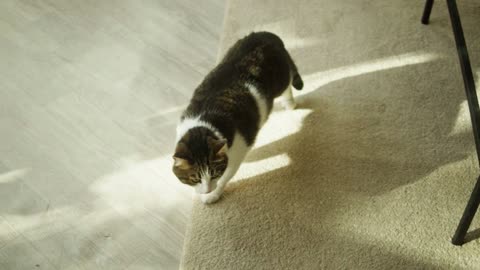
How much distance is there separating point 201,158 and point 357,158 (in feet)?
1.77

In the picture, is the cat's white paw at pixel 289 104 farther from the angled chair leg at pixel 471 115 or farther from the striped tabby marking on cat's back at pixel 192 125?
the angled chair leg at pixel 471 115

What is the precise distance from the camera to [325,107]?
1437 millimetres

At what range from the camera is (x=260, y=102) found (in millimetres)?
1211

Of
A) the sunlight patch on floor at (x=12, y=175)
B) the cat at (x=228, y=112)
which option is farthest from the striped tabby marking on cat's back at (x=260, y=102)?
the sunlight patch on floor at (x=12, y=175)

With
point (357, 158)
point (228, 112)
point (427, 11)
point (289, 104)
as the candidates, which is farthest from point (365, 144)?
point (427, 11)

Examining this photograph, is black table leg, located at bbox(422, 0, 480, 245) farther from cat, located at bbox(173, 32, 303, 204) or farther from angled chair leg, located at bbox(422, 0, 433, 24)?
cat, located at bbox(173, 32, 303, 204)

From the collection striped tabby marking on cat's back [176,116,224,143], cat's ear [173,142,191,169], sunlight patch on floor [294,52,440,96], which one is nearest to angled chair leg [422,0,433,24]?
sunlight patch on floor [294,52,440,96]

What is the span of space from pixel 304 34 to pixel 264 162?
1.83 feet

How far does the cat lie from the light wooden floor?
0.75 ft

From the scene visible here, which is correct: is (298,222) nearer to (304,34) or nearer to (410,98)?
(410,98)

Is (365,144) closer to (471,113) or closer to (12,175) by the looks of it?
(471,113)

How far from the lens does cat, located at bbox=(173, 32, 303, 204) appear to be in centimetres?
105

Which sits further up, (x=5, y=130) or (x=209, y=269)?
(x=5, y=130)

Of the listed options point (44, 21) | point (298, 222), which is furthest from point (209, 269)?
point (44, 21)
